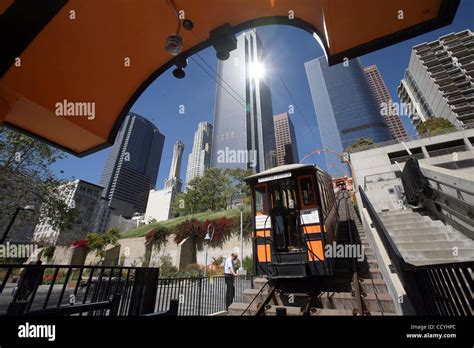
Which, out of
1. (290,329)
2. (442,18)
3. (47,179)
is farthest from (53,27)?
(47,179)

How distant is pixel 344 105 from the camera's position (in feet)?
300

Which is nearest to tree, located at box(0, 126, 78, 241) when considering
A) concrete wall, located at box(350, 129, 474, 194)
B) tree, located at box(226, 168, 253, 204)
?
tree, located at box(226, 168, 253, 204)

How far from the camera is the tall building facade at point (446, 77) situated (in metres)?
50.2

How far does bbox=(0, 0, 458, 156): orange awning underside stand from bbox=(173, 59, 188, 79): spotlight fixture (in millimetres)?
164

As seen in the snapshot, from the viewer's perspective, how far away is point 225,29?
2537 mm

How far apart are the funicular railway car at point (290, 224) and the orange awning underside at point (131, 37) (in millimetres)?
4881

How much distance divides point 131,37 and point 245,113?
252 feet

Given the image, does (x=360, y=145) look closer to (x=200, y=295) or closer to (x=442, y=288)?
(x=200, y=295)

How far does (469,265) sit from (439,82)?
3017 inches

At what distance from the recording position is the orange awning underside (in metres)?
1.98

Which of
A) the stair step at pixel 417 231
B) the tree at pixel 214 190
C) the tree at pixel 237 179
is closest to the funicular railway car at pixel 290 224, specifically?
the stair step at pixel 417 231

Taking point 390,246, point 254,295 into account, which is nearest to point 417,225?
point 390,246

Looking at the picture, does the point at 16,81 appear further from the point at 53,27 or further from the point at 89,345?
the point at 89,345

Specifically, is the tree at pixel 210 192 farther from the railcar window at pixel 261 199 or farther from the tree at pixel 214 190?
the railcar window at pixel 261 199
